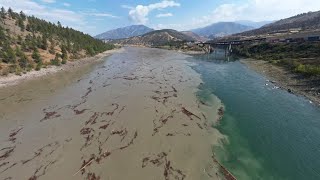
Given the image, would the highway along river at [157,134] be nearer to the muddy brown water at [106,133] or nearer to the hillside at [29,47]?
the muddy brown water at [106,133]

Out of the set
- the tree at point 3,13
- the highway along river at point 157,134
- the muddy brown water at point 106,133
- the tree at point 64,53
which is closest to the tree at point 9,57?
the muddy brown water at point 106,133

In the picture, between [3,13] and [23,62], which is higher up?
[3,13]

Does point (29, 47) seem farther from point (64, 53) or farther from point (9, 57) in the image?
point (9, 57)

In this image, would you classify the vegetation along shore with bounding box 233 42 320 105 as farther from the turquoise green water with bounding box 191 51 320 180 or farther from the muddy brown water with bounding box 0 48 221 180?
the muddy brown water with bounding box 0 48 221 180

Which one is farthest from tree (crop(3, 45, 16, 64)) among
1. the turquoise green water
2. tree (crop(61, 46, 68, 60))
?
the turquoise green water

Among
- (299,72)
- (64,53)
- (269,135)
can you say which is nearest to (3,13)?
(64,53)
